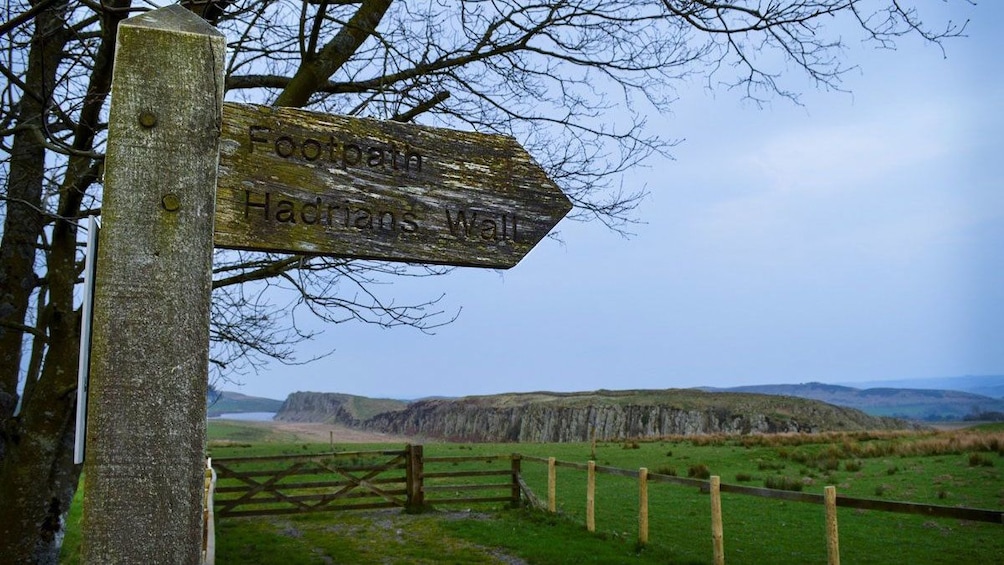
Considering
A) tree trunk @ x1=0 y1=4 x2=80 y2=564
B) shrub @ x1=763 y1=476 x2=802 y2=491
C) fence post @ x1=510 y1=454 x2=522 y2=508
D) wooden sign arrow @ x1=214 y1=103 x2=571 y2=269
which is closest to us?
wooden sign arrow @ x1=214 y1=103 x2=571 y2=269

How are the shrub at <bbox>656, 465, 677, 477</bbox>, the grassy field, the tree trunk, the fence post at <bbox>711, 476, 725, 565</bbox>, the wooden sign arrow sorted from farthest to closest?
the shrub at <bbox>656, 465, 677, 477</bbox> < the grassy field < the fence post at <bbox>711, 476, 725, 565</bbox> < the tree trunk < the wooden sign arrow

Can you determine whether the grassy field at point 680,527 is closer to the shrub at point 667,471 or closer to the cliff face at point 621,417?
the shrub at point 667,471

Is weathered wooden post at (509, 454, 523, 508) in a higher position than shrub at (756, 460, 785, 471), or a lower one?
higher

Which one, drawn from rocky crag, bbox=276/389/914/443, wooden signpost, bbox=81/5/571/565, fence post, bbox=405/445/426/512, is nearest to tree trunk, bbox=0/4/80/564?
wooden signpost, bbox=81/5/571/565

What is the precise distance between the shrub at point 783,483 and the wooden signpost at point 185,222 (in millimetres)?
16190

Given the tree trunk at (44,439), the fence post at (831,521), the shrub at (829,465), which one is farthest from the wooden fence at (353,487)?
the shrub at (829,465)

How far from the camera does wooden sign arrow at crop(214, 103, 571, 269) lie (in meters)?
2.13

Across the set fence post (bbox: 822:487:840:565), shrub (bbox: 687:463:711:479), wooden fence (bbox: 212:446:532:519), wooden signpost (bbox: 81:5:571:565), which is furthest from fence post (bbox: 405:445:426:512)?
wooden signpost (bbox: 81:5:571:565)

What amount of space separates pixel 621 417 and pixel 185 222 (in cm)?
6181

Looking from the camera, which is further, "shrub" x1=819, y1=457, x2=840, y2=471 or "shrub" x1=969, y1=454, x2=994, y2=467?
"shrub" x1=819, y1=457, x2=840, y2=471

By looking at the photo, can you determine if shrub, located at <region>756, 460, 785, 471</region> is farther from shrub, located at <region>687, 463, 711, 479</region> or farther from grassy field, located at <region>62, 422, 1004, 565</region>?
shrub, located at <region>687, 463, 711, 479</region>

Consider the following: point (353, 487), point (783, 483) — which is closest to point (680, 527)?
point (783, 483)

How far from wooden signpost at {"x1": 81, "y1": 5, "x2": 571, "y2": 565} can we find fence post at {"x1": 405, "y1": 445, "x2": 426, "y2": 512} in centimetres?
1408

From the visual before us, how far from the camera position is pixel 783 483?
16.9 metres
